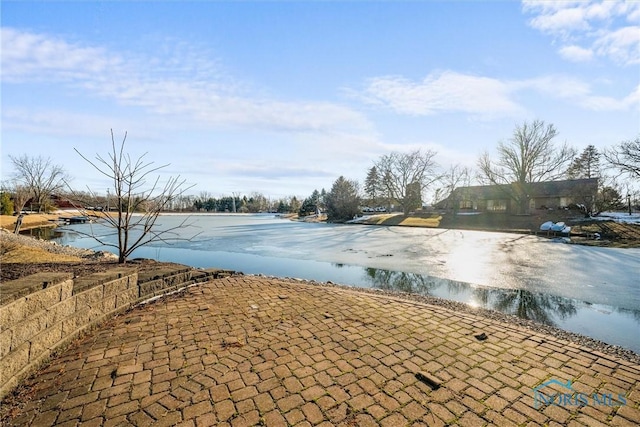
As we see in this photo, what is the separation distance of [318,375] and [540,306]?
20.2 feet

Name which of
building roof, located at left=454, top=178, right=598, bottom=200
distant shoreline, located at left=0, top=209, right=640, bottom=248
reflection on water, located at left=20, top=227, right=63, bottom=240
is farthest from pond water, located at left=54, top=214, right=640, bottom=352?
building roof, located at left=454, top=178, right=598, bottom=200

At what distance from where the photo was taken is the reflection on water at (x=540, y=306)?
491 cm

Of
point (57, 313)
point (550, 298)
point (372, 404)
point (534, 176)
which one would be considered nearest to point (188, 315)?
point (57, 313)

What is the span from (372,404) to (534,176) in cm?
3764

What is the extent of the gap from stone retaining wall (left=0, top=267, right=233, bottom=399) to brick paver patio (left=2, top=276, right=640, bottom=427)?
173mm

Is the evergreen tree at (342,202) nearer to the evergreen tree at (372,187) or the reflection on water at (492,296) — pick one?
the evergreen tree at (372,187)

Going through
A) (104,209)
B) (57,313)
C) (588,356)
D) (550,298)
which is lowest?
(550,298)

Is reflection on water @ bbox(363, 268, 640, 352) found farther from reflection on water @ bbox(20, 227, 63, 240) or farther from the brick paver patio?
reflection on water @ bbox(20, 227, 63, 240)

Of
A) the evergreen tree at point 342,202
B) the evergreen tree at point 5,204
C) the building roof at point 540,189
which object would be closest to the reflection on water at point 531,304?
the building roof at point 540,189

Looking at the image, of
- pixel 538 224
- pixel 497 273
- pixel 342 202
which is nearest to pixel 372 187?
pixel 342 202

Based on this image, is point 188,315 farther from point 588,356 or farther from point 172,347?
point 588,356

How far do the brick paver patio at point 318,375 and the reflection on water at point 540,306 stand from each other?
79.1 inches

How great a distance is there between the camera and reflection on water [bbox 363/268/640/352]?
4.91 m

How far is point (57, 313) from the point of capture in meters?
2.93
